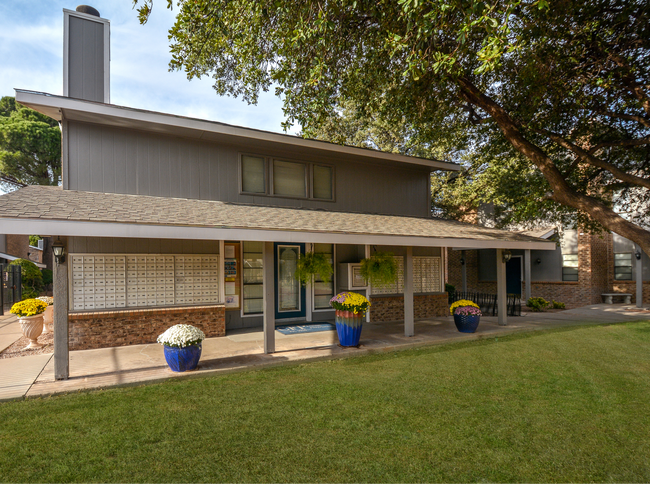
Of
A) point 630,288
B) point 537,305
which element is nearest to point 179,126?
point 537,305

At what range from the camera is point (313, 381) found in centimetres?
585

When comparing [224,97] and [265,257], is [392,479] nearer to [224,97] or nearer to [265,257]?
[265,257]

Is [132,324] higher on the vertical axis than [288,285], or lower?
lower

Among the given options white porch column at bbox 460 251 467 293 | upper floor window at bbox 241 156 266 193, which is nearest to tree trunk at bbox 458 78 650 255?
upper floor window at bbox 241 156 266 193

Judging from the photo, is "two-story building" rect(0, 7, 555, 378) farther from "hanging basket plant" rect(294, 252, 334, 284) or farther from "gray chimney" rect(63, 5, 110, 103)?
"hanging basket plant" rect(294, 252, 334, 284)

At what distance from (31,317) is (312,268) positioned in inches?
237

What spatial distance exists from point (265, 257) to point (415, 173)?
6902mm

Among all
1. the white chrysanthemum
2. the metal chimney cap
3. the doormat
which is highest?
the metal chimney cap

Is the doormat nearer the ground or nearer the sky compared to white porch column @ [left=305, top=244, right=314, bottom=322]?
nearer the ground

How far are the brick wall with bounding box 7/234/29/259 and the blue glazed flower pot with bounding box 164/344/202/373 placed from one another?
21.2 meters

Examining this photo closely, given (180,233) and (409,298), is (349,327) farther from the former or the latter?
(180,233)

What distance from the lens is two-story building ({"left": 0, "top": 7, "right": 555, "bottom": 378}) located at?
6480 millimetres

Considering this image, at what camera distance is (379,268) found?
947 centimetres

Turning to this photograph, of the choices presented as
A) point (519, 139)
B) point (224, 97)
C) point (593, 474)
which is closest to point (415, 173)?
point (519, 139)
